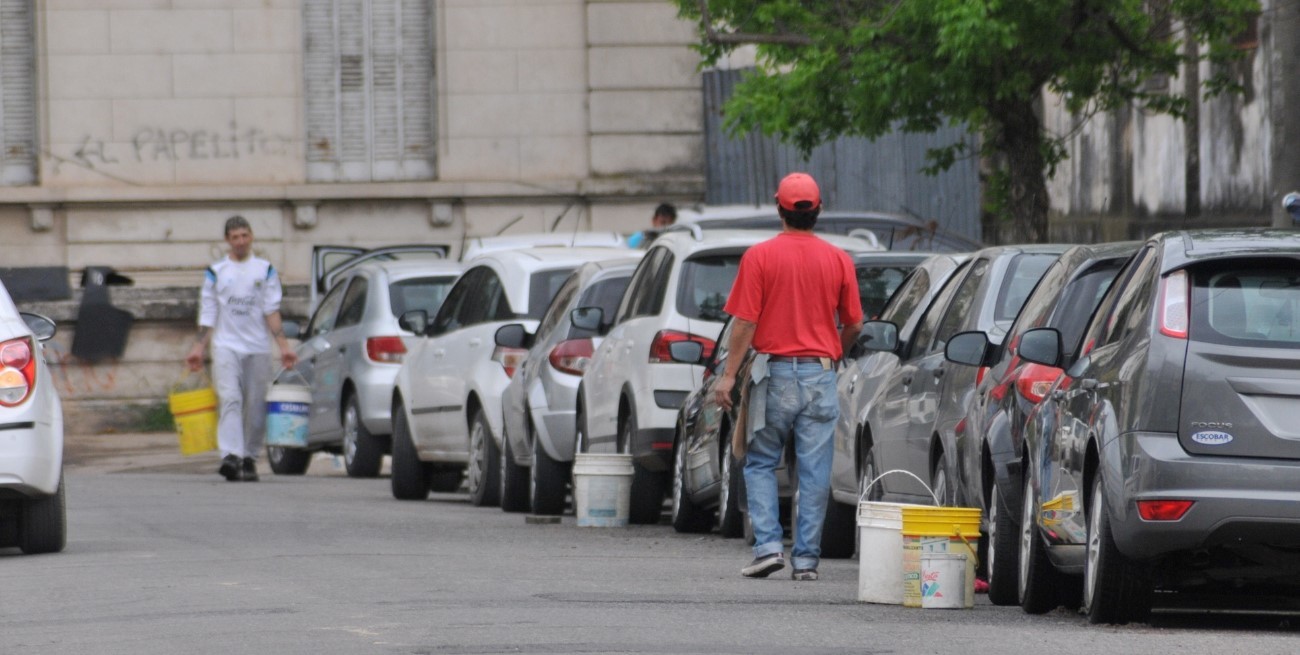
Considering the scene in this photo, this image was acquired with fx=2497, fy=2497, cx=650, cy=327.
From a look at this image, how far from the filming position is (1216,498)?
7648 millimetres

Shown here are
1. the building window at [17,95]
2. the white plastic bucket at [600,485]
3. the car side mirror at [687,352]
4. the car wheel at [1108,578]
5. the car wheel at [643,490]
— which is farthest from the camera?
the building window at [17,95]

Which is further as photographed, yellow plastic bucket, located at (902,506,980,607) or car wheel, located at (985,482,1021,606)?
car wheel, located at (985,482,1021,606)

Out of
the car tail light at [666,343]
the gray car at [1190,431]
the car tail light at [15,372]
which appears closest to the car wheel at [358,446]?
the car tail light at [666,343]

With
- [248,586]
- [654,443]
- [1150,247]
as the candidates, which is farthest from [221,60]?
[1150,247]

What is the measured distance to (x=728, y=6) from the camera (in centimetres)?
1747

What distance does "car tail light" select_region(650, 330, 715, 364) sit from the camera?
13.1 metres

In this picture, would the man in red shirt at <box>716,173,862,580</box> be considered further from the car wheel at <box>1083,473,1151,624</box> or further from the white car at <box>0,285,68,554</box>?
the white car at <box>0,285,68,554</box>

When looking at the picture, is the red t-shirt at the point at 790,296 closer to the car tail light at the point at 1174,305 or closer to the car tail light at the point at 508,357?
the car tail light at the point at 1174,305

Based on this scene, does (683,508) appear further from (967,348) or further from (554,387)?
(967,348)

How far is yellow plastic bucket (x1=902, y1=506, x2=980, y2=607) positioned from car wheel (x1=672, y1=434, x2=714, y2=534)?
13.4 ft

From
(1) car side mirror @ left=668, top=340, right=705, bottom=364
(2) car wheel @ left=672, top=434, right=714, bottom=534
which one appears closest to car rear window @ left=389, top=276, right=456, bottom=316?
(2) car wheel @ left=672, top=434, right=714, bottom=534

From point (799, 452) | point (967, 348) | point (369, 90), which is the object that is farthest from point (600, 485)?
point (369, 90)

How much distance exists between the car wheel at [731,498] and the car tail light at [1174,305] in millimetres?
4337

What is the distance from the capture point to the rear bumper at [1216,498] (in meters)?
7.62
